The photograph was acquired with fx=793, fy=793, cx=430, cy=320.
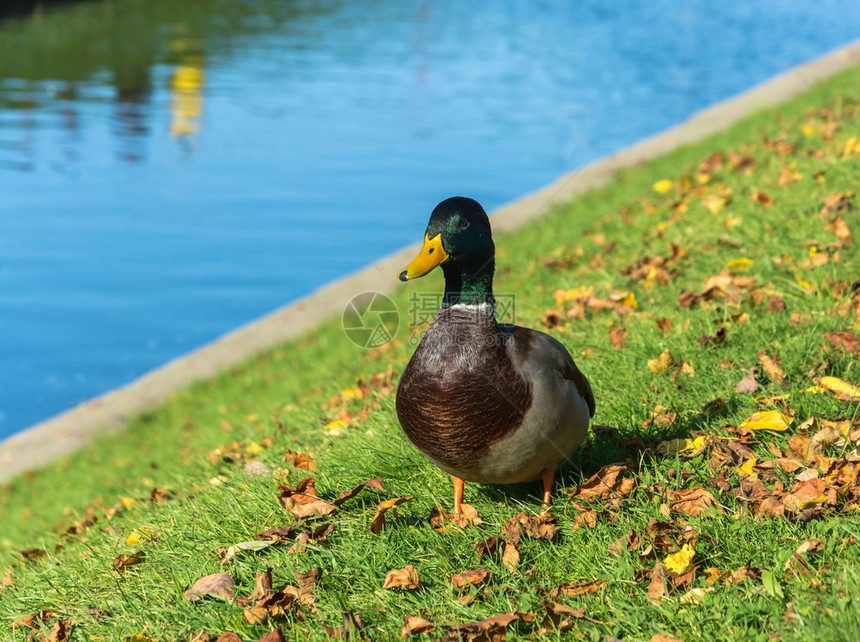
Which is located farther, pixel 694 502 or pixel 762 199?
pixel 762 199

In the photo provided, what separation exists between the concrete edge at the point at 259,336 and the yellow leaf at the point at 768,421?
3.14 metres

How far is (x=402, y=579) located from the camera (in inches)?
106

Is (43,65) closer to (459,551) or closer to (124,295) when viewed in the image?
(124,295)

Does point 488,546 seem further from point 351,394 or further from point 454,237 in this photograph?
point 351,394

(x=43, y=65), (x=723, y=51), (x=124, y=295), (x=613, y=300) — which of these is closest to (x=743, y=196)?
(x=613, y=300)

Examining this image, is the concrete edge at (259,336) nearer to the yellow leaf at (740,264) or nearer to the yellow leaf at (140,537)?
the yellow leaf at (740,264)

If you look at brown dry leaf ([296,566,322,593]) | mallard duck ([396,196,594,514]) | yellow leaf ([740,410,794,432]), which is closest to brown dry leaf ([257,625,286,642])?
brown dry leaf ([296,566,322,593])

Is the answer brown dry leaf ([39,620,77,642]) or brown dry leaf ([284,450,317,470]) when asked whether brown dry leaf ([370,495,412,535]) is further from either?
brown dry leaf ([39,620,77,642])

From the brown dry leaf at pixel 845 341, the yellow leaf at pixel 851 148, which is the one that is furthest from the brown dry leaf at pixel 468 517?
the yellow leaf at pixel 851 148

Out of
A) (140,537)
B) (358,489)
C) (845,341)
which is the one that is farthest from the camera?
(845,341)

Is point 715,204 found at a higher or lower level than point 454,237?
lower

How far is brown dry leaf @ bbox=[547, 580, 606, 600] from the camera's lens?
2574 mm

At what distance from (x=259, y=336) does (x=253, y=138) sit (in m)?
7.40

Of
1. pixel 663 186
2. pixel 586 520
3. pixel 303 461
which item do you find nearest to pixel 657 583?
pixel 586 520
